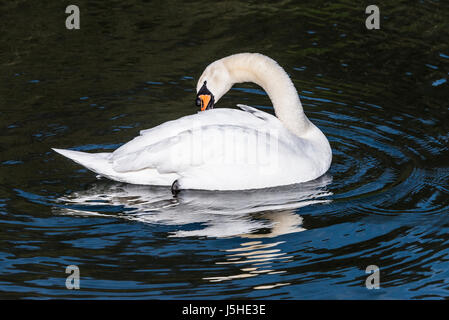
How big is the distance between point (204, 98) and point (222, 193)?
1.19 metres

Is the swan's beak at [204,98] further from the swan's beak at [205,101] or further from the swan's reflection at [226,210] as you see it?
the swan's reflection at [226,210]

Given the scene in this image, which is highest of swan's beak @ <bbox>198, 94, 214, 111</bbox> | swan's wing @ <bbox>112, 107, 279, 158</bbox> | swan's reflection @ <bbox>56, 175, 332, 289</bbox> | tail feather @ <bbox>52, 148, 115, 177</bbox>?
swan's beak @ <bbox>198, 94, 214, 111</bbox>

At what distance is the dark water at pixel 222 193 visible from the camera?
7395 millimetres

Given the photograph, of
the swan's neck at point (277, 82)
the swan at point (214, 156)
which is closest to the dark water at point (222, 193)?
the swan at point (214, 156)

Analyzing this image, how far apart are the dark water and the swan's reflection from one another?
22 mm

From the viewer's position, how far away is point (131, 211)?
8625 millimetres

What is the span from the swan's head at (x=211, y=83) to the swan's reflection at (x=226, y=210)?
3.65ft

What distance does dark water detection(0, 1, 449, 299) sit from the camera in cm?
739

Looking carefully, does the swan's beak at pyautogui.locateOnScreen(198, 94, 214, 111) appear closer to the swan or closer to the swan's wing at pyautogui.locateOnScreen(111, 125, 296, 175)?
the swan

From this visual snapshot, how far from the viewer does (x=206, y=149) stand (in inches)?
352

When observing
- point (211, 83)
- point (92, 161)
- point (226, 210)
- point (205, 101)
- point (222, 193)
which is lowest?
point (226, 210)

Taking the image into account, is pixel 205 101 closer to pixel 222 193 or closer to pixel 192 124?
pixel 192 124

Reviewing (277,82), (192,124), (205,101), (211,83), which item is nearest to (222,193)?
(192,124)

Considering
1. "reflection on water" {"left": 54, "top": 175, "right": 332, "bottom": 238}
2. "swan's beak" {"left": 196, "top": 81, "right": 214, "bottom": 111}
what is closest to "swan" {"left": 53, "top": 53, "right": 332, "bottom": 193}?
"reflection on water" {"left": 54, "top": 175, "right": 332, "bottom": 238}
